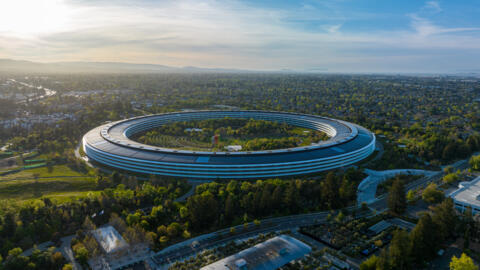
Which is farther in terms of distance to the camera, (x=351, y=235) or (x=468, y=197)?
(x=468, y=197)

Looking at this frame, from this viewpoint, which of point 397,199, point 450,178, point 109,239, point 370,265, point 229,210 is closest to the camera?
point 370,265

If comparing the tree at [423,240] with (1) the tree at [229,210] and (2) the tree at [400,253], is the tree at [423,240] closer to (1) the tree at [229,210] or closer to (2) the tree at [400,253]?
(2) the tree at [400,253]

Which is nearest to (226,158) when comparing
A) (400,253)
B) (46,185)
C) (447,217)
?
(400,253)

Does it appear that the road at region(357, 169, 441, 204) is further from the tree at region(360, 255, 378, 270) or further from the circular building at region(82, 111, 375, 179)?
the tree at region(360, 255, 378, 270)

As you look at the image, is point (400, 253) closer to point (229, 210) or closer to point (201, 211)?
point (229, 210)

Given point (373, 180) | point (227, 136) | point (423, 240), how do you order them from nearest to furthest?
point (423, 240)
point (373, 180)
point (227, 136)

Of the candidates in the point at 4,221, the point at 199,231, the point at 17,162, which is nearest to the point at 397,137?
the point at 199,231
